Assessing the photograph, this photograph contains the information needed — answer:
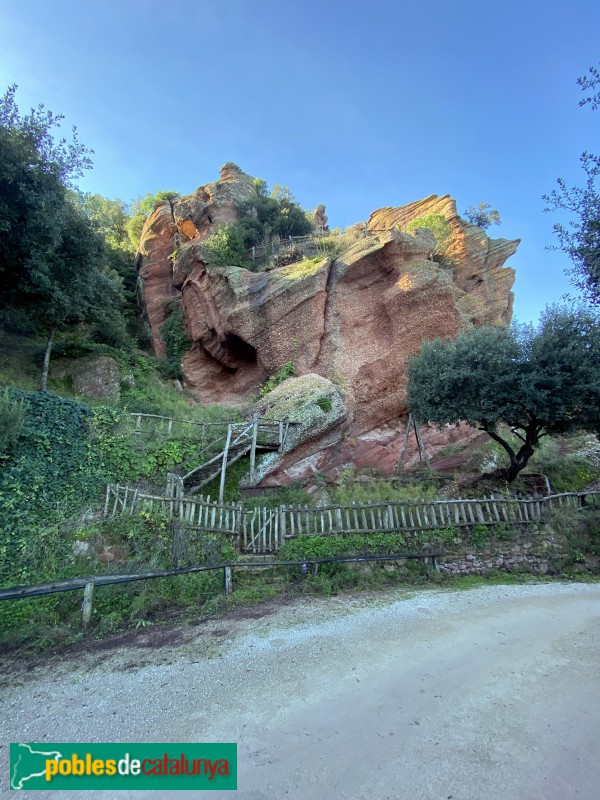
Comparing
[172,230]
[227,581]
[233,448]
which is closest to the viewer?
[227,581]

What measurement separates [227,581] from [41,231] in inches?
498

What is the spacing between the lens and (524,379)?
1084 centimetres

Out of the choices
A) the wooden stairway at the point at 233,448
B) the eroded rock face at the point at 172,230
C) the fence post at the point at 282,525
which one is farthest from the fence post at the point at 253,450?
the eroded rock face at the point at 172,230

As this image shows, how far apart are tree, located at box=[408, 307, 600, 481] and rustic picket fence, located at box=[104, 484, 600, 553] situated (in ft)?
10.6

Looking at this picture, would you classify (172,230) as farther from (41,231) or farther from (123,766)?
(123,766)

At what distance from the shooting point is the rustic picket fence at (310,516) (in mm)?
8117

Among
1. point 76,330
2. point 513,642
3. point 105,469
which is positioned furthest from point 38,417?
point 76,330

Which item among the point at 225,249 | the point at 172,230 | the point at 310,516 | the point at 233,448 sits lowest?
the point at 310,516

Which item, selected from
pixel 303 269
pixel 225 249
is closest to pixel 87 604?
pixel 303 269

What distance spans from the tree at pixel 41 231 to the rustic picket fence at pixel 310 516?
9.56 meters

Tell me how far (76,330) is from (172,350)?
17.0 ft

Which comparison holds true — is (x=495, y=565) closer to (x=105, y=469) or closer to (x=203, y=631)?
(x=203, y=631)

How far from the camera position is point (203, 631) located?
5457 mm

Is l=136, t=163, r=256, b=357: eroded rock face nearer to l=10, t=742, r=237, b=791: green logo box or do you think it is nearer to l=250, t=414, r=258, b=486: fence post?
l=250, t=414, r=258, b=486: fence post
